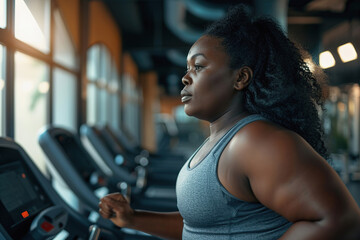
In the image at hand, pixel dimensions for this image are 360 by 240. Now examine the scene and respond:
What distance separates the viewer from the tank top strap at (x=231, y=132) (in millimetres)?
766

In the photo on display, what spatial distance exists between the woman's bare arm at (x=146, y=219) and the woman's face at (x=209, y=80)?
414mm

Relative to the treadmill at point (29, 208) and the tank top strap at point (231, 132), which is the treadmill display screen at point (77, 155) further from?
the tank top strap at point (231, 132)

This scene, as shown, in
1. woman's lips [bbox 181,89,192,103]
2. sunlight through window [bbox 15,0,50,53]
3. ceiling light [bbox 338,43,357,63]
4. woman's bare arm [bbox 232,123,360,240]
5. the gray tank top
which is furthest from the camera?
ceiling light [bbox 338,43,357,63]

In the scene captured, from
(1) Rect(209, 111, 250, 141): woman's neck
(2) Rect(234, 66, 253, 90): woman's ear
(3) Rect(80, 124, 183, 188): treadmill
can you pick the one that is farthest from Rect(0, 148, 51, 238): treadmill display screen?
(3) Rect(80, 124, 183, 188): treadmill

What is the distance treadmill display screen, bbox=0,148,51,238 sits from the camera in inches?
46.3

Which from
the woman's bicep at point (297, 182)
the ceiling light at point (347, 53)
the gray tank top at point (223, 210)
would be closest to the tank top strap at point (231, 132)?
the gray tank top at point (223, 210)

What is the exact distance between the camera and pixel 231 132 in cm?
78

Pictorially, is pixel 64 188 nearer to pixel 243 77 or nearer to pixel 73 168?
pixel 73 168

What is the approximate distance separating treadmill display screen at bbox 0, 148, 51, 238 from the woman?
681 millimetres

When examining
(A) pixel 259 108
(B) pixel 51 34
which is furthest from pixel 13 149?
(B) pixel 51 34

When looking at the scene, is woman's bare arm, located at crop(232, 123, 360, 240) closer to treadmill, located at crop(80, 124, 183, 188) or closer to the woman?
the woman

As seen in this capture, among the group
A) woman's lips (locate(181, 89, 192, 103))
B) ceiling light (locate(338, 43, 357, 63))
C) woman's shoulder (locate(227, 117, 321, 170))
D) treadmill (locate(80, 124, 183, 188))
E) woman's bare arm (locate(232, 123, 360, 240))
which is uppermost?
ceiling light (locate(338, 43, 357, 63))

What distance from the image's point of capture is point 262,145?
66 cm

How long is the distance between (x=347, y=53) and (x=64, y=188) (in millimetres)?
3037
